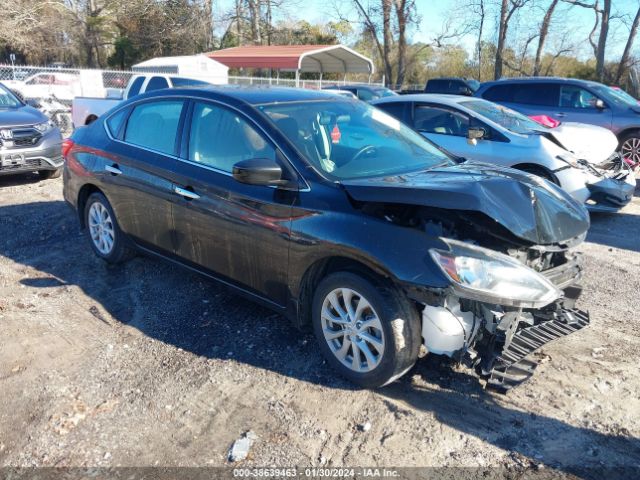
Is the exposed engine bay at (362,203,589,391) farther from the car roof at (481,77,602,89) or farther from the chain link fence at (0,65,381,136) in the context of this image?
the chain link fence at (0,65,381,136)

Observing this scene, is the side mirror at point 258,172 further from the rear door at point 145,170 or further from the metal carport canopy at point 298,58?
the metal carport canopy at point 298,58

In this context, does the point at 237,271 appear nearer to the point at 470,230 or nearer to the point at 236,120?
the point at 236,120

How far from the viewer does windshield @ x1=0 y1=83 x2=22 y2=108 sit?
963cm

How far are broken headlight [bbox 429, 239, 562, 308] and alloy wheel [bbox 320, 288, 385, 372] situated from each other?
53 centimetres

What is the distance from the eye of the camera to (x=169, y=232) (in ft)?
14.5

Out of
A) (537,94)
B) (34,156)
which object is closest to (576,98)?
(537,94)

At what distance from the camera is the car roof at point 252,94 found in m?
4.09

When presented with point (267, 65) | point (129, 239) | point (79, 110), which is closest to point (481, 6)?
point (267, 65)

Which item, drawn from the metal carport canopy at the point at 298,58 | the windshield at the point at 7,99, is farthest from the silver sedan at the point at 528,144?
the metal carport canopy at the point at 298,58

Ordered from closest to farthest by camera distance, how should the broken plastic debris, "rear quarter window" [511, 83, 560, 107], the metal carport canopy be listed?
1. the broken plastic debris
2. "rear quarter window" [511, 83, 560, 107]
3. the metal carport canopy

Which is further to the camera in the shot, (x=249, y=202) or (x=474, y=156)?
(x=474, y=156)

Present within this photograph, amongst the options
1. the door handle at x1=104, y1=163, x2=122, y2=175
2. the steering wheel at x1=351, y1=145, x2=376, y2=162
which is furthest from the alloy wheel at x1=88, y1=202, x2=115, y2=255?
the steering wheel at x1=351, y1=145, x2=376, y2=162

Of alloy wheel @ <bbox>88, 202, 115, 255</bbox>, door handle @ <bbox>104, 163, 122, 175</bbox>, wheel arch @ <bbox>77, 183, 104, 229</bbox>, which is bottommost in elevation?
alloy wheel @ <bbox>88, 202, 115, 255</bbox>

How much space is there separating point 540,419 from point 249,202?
222cm
